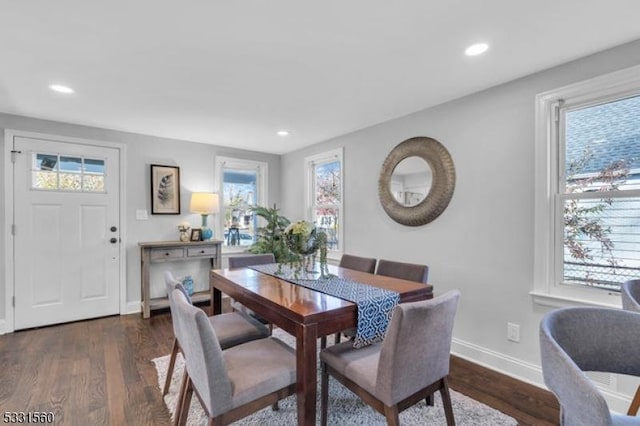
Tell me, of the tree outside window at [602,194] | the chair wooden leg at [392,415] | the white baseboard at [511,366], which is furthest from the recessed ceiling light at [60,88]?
the white baseboard at [511,366]

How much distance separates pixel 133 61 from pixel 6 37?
63 centimetres

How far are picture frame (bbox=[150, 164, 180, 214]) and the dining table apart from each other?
2.17 m

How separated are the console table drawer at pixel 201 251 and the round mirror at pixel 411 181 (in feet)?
8.04

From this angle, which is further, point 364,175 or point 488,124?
point 364,175

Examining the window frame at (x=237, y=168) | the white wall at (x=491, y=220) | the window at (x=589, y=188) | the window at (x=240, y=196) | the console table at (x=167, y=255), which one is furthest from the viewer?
the window at (x=240, y=196)

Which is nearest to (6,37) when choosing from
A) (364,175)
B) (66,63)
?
(66,63)

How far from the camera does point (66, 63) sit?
2137 millimetres

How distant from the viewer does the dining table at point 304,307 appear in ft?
4.64

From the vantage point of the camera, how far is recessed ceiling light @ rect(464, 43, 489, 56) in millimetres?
1907

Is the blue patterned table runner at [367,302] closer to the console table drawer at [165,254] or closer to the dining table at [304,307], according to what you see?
the dining table at [304,307]

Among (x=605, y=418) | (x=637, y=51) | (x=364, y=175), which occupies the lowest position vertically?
(x=605, y=418)

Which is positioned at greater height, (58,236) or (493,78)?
(493,78)

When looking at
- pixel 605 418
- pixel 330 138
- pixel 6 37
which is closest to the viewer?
pixel 605 418

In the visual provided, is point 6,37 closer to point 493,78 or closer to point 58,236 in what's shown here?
point 58,236
